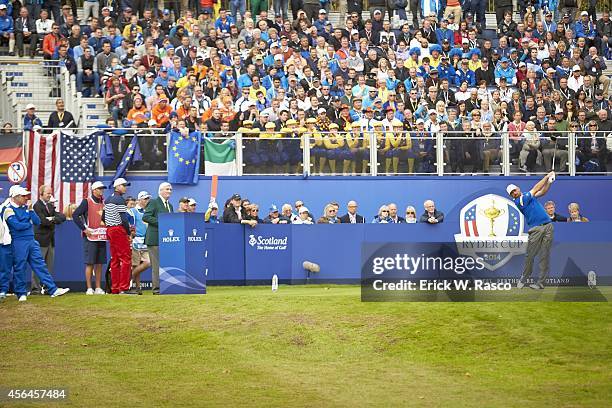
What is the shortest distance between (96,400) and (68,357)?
3476 millimetres

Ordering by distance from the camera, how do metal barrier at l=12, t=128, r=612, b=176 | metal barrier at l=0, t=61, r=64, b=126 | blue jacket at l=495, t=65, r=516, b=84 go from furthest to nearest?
blue jacket at l=495, t=65, r=516, b=84 → metal barrier at l=0, t=61, r=64, b=126 → metal barrier at l=12, t=128, r=612, b=176

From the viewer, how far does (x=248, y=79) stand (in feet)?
107

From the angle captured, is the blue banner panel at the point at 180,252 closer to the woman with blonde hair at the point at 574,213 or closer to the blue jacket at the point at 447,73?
the woman with blonde hair at the point at 574,213

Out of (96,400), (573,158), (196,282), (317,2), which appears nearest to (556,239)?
(573,158)

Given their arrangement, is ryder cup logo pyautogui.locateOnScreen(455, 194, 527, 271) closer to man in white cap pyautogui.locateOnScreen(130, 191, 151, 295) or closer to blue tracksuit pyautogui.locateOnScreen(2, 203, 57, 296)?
man in white cap pyautogui.locateOnScreen(130, 191, 151, 295)

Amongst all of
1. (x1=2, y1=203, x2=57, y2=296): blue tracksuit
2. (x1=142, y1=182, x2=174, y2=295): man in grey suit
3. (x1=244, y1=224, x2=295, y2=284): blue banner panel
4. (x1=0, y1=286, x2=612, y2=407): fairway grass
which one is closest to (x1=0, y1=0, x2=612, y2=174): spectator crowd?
(x1=244, y1=224, x2=295, y2=284): blue banner panel

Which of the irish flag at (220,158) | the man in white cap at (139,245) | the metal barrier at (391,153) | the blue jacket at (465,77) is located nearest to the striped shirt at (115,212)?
the man in white cap at (139,245)

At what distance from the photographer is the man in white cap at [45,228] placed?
2559cm

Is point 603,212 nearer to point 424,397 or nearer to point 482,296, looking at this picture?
point 482,296

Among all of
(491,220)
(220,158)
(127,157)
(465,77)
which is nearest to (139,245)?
(127,157)

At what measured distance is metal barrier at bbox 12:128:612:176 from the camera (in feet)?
99.9

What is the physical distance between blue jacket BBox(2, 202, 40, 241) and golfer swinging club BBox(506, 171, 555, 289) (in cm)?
912

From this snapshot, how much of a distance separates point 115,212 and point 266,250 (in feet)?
17.7

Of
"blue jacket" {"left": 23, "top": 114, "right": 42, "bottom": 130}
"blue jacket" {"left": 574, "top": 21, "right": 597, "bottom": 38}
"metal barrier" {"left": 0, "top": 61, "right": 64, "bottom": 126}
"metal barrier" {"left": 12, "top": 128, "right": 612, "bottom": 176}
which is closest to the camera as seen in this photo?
"blue jacket" {"left": 23, "top": 114, "right": 42, "bottom": 130}
